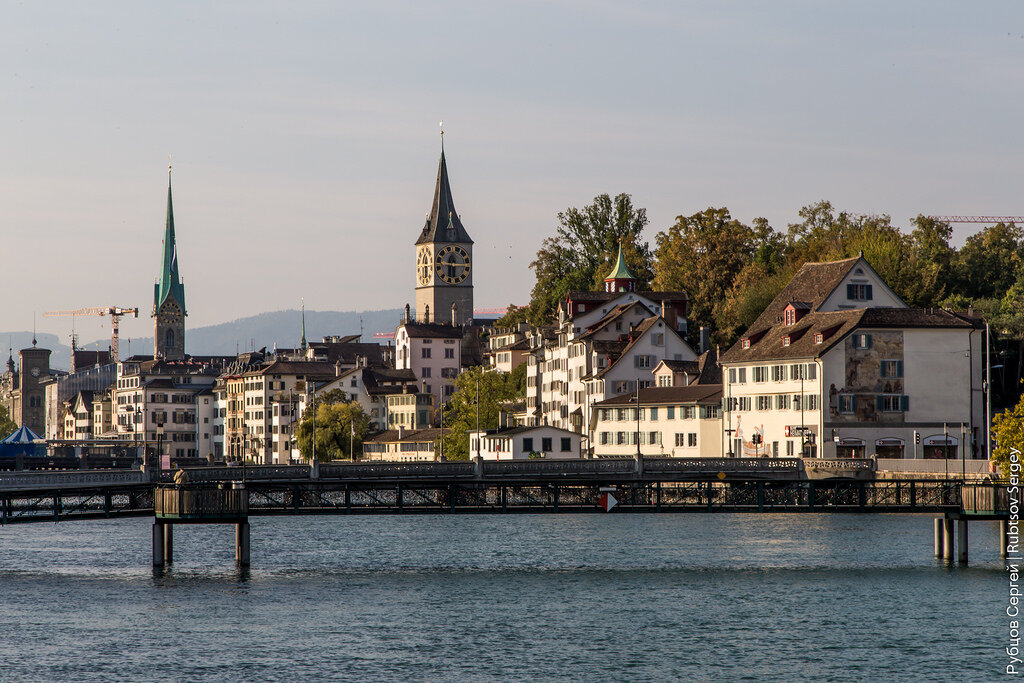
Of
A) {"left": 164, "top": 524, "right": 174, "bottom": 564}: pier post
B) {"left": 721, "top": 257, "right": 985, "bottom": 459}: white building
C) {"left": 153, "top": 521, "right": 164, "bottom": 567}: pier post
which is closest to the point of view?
{"left": 153, "top": 521, "right": 164, "bottom": 567}: pier post

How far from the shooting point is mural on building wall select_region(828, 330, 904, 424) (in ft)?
406

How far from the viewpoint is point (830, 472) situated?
355ft

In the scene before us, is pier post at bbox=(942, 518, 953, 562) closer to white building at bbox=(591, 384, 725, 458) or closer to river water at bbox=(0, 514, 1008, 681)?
river water at bbox=(0, 514, 1008, 681)

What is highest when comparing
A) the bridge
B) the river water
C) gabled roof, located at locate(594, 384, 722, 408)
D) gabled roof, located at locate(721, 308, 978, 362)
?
gabled roof, located at locate(721, 308, 978, 362)

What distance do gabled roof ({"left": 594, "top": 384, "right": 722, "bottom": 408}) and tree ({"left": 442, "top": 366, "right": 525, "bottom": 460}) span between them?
864 inches

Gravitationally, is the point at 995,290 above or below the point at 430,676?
above

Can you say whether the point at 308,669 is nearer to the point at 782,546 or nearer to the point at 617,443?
the point at 782,546

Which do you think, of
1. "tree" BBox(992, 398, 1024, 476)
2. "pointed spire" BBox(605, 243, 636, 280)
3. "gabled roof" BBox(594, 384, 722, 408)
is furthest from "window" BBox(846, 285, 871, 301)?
"pointed spire" BBox(605, 243, 636, 280)

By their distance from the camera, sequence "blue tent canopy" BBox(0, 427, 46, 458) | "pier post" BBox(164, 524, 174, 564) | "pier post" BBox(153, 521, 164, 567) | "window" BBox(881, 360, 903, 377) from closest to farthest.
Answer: "pier post" BBox(153, 521, 164, 567)
"pier post" BBox(164, 524, 174, 564)
"window" BBox(881, 360, 903, 377)
"blue tent canopy" BBox(0, 427, 46, 458)

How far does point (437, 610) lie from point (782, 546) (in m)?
33.8

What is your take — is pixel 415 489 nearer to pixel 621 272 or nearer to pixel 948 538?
pixel 948 538

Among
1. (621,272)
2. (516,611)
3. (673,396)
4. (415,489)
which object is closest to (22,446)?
(621,272)

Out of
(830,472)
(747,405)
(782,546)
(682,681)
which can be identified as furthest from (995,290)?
(682,681)

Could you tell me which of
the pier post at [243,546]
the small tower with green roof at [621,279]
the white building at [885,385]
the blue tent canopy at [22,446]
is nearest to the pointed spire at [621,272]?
the small tower with green roof at [621,279]
